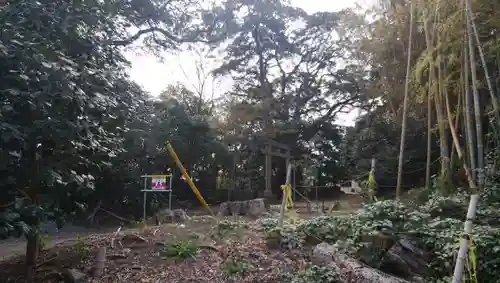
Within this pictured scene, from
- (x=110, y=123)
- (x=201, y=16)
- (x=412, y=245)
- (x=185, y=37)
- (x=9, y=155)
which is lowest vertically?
(x=412, y=245)

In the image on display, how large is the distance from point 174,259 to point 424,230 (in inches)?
94.4

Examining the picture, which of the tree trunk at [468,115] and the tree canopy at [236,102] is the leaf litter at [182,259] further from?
the tree trunk at [468,115]

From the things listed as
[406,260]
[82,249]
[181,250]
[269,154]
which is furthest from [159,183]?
[269,154]

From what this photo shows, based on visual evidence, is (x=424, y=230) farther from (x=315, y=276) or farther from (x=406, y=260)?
(x=315, y=276)

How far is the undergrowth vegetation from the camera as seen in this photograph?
319 centimetres

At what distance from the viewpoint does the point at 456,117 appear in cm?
611

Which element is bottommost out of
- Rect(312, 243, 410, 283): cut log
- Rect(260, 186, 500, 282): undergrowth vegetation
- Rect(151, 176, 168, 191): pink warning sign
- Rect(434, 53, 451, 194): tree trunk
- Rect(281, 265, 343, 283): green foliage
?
Rect(281, 265, 343, 283): green foliage

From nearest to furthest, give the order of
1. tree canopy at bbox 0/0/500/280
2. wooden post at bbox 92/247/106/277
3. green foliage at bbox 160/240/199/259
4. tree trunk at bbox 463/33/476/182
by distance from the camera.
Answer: tree canopy at bbox 0/0/500/280 → wooden post at bbox 92/247/106/277 → green foliage at bbox 160/240/199/259 → tree trunk at bbox 463/33/476/182

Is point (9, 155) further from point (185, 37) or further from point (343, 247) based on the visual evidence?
point (185, 37)

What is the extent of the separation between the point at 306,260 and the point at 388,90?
Answer: 5742mm

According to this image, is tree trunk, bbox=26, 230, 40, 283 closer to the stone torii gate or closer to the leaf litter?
the leaf litter

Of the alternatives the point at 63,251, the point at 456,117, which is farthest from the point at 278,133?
the point at 63,251

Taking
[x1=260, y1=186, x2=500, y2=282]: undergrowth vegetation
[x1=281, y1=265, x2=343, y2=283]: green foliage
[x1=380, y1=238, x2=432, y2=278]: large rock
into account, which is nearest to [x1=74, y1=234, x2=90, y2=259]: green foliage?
[x1=260, y1=186, x2=500, y2=282]: undergrowth vegetation

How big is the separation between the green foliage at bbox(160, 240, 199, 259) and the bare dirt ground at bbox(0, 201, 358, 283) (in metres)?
0.03
